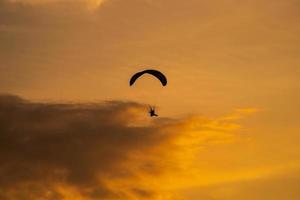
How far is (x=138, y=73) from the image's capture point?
267 ft

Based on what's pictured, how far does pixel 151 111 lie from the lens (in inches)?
3027

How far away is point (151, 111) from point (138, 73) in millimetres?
7499

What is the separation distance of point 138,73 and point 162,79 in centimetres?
373

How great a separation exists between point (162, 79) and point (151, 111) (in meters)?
6.77

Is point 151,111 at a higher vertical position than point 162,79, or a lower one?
lower

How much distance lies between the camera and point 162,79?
8144cm

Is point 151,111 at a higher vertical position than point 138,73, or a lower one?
lower
